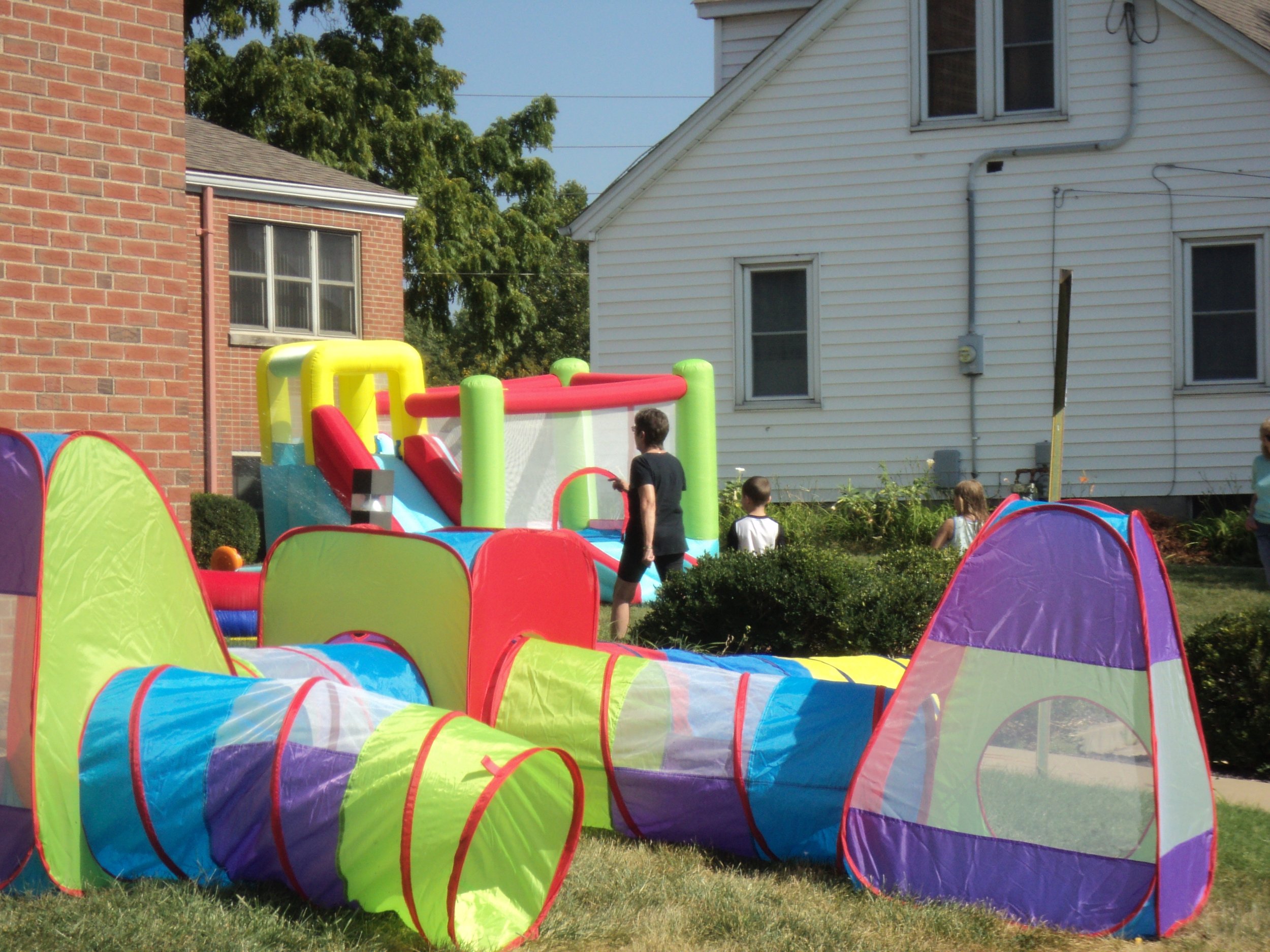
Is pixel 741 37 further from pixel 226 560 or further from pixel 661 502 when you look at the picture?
pixel 661 502

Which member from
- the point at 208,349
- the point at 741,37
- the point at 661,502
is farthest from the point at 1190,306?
the point at 208,349

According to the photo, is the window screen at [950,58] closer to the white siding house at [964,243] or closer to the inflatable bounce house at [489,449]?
the white siding house at [964,243]

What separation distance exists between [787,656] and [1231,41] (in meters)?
9.45

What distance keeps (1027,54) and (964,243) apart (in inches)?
87.3

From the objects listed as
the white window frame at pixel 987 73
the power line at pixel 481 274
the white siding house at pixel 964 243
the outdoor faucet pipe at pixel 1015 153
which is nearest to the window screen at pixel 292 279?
the white siding house at pixel 964 243

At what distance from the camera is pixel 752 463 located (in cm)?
1498

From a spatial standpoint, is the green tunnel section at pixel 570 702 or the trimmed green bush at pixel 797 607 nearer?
the green tunnel section at pixel 570 702

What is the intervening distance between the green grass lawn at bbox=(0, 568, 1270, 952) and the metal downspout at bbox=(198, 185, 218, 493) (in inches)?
530

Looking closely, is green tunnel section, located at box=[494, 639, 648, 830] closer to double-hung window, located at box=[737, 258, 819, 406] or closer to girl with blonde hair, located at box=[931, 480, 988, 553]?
girl with blonde hair, located at box=[931, 480, 988, 553]

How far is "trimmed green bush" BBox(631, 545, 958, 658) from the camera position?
7.71m

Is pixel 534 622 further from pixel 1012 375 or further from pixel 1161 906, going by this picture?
pixel 1012 375

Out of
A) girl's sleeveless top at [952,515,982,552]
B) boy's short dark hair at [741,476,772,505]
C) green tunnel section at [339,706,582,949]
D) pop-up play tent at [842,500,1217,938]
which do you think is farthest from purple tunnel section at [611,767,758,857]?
boy's short dark hair at [741,476,772,505]

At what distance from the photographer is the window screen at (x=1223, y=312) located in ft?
44.9

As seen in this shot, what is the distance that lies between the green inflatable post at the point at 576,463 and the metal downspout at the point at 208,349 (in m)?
7.37
